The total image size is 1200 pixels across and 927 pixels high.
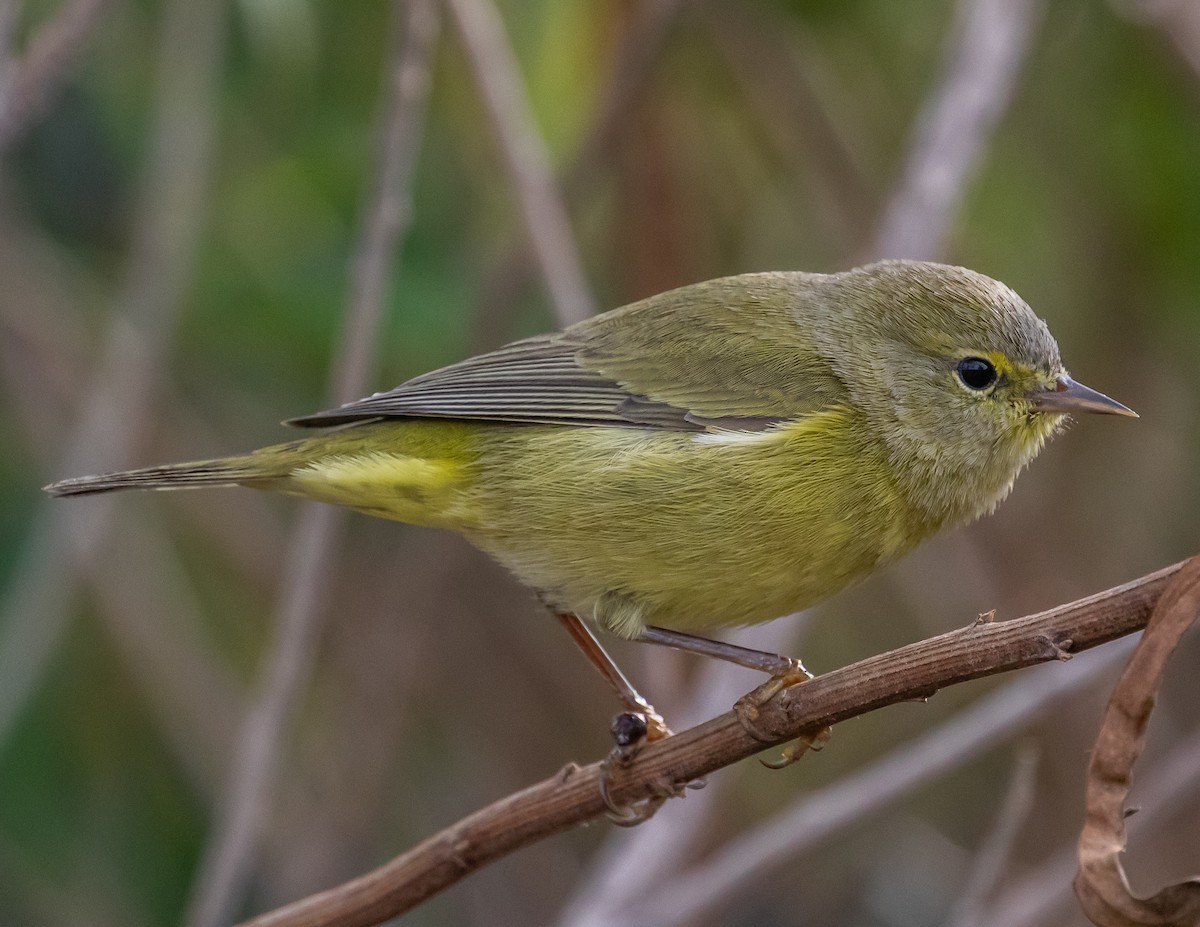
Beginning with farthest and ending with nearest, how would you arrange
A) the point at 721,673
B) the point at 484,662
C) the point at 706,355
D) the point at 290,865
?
the point at 484,662 < the point at 290,865 < the point at 721,673 < the point at 706,355

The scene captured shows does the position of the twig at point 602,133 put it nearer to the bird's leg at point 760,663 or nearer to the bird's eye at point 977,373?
the bird's eye at point 977,373

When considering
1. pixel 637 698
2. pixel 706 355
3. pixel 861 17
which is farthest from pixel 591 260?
pixel 637 698

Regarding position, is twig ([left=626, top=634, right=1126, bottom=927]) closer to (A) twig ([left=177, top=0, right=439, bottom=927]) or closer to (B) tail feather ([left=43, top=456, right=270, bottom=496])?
(A) twig ([left=177, top=0, right=439, bottom=927])

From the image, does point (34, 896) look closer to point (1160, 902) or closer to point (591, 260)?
point (591, 260)

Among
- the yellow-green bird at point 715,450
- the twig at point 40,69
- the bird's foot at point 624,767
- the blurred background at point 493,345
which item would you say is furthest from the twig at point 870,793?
the twig at point 40,69

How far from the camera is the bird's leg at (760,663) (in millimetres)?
2348

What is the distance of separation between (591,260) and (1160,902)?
409 centimetres

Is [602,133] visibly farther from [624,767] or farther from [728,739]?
[728,739]

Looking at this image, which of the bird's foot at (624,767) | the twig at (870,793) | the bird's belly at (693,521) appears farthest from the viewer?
the twig at (870,793)

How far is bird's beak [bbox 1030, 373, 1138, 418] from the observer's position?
9.22 feet

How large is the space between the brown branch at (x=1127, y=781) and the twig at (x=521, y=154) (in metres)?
2.22

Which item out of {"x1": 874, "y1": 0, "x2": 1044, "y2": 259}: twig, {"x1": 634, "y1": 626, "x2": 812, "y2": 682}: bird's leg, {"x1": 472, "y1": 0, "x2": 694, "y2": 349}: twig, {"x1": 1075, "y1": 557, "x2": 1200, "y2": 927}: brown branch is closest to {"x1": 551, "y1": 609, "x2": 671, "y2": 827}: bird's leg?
{"x1": 634, "y1": 626, "x2": 812, "y2": 682}: bird's leg

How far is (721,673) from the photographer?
3473 mm

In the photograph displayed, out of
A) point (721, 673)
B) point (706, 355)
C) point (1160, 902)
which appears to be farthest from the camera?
point (721, 673)
